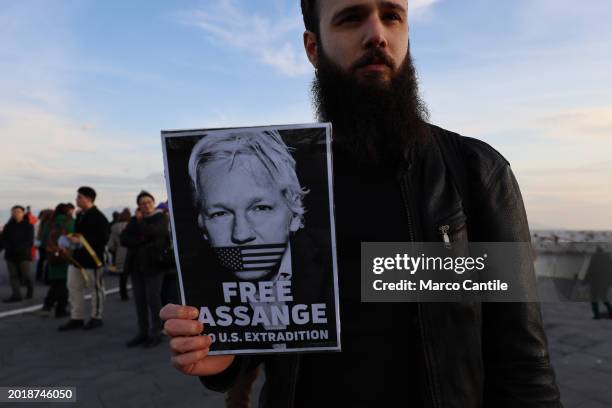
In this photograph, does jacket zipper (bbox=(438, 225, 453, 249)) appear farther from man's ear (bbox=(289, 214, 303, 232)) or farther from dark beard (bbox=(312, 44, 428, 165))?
man's ear (bbox=(289, 214, 303, 232))

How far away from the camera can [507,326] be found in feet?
4.07

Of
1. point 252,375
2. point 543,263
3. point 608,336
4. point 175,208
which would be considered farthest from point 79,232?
point 543,263

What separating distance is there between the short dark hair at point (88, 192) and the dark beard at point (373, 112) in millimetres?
5847

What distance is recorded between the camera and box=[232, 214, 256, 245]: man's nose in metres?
1.06

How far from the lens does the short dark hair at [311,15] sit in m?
1.50

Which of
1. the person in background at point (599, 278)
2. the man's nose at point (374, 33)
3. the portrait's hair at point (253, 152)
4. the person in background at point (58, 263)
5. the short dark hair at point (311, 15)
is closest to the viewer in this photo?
the portrait's hair at point (253, 152)

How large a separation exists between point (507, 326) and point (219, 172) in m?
0.91

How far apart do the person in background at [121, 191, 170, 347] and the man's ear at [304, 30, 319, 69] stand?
4.54 m

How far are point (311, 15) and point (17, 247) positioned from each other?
944 centimetres

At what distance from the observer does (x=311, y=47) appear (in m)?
1.62

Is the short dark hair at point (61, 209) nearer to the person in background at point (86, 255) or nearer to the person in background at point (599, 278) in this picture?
the person in background at point (86, 255)

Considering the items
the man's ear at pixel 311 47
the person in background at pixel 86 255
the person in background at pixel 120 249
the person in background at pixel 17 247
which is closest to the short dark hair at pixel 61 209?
the person in background at pixel 86 255

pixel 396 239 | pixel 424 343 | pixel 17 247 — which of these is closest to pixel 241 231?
pixel 396 239

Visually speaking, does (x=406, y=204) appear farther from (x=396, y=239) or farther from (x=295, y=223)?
(x=295, y=223)
